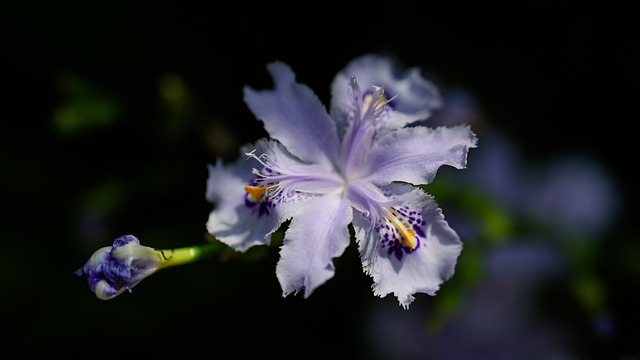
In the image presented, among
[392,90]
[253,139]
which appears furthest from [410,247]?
[253,139]

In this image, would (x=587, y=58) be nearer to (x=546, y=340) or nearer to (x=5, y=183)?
(x=546, y=340)

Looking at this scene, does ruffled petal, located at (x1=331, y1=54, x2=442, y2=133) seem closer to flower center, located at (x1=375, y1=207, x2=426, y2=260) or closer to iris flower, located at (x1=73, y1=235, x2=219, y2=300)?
flower center, located at (x1=375, y1=207, x2=426, y2=260)

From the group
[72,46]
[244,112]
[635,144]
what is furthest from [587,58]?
[72,46]

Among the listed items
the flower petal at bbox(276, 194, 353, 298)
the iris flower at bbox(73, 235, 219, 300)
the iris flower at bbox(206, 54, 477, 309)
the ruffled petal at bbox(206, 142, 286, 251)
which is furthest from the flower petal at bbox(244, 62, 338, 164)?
the iris flower at bbox(73, 235, 219, 300)

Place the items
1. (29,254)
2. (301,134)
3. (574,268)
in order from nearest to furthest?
1. (301,134)
2. (574,268)
3. (29,254)

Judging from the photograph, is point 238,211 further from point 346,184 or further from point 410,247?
point 410,247

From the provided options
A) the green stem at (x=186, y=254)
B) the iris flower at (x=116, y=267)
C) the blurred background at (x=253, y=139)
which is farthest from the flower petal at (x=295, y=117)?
the blurred background at (x=253, y=139)
